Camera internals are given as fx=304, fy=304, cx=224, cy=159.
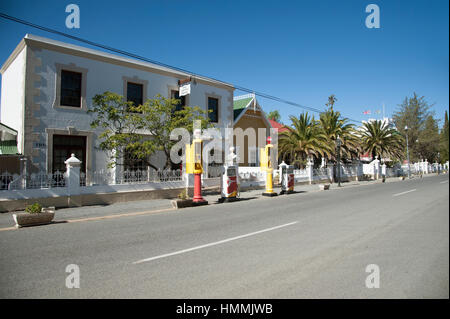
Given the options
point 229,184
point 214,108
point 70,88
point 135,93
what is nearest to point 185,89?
point 135,93

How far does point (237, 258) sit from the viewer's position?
5113mm

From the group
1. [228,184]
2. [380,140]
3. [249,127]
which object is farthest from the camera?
[380,140]

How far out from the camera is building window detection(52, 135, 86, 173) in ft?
49.2

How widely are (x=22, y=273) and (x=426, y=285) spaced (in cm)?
555

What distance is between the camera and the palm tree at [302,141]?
1036 inches

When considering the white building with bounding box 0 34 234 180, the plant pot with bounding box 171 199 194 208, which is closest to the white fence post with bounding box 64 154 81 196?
the white building with bounding box 0 34 234 180

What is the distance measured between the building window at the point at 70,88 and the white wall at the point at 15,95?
1.69 metres

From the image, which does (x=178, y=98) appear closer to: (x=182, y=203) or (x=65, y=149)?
(x=65, y=149)

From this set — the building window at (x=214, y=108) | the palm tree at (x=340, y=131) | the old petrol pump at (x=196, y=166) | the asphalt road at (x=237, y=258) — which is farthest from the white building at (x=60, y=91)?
the palm tree at (x=340, y=131)

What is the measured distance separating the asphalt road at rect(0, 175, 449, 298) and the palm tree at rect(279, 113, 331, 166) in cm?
1791

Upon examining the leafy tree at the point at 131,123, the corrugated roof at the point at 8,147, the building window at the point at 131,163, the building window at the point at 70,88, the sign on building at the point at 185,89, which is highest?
the sign on building at the point at 185,89

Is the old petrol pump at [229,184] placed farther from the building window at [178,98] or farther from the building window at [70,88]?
the building window at [70,88]

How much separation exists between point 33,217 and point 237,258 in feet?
21.8

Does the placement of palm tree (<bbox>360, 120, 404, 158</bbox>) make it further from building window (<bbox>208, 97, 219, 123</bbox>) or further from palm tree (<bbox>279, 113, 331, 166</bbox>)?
building window (<bbox>208, 97, 219, 123</bbox>)
